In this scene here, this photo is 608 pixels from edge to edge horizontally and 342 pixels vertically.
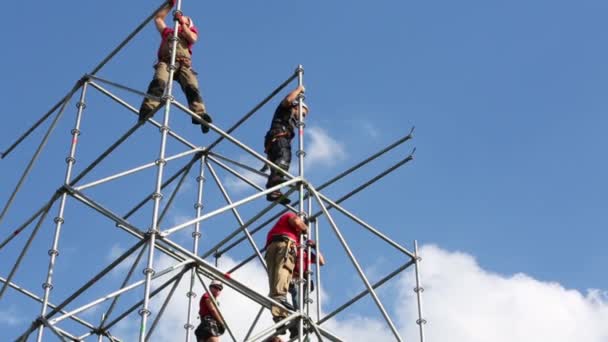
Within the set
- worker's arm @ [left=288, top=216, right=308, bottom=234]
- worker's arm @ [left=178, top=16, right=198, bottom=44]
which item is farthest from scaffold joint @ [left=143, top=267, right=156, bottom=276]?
worker's arm @ [left=178, top=16, right=198, bottom=44]

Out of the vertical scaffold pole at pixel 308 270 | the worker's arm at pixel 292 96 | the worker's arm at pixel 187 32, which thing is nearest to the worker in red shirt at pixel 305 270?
the vertical scaffold pole at pixel 308 270

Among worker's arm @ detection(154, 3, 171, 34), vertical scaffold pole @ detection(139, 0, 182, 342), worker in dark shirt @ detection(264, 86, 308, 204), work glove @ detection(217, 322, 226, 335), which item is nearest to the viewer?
vertical scaffold pole @ detection(139, 0, 182, 342)

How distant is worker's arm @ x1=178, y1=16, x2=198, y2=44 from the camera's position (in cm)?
1627

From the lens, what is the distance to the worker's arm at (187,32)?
16266 mm

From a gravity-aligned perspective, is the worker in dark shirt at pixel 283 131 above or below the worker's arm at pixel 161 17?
below

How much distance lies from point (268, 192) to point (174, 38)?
246 centimetres

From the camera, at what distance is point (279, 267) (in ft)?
50.8

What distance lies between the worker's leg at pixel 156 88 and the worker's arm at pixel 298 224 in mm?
2366

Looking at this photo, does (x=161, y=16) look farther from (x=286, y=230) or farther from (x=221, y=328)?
(x=221, y=328)

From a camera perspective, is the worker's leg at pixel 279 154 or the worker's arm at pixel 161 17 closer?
the worker's leg at pixel 279 154

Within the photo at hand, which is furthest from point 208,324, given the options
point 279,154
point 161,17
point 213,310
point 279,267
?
point 161,17

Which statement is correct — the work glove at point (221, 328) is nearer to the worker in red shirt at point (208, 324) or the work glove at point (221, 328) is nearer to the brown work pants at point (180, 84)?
the worker in red shirt at point (208, 324)

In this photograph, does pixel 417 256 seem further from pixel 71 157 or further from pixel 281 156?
pixel 71 157

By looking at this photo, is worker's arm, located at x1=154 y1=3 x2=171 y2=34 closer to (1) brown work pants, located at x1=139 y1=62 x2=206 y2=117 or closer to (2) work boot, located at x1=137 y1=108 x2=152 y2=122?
(1) brown work pants, located at x1=139 y1=62 x2=206 y2=117
